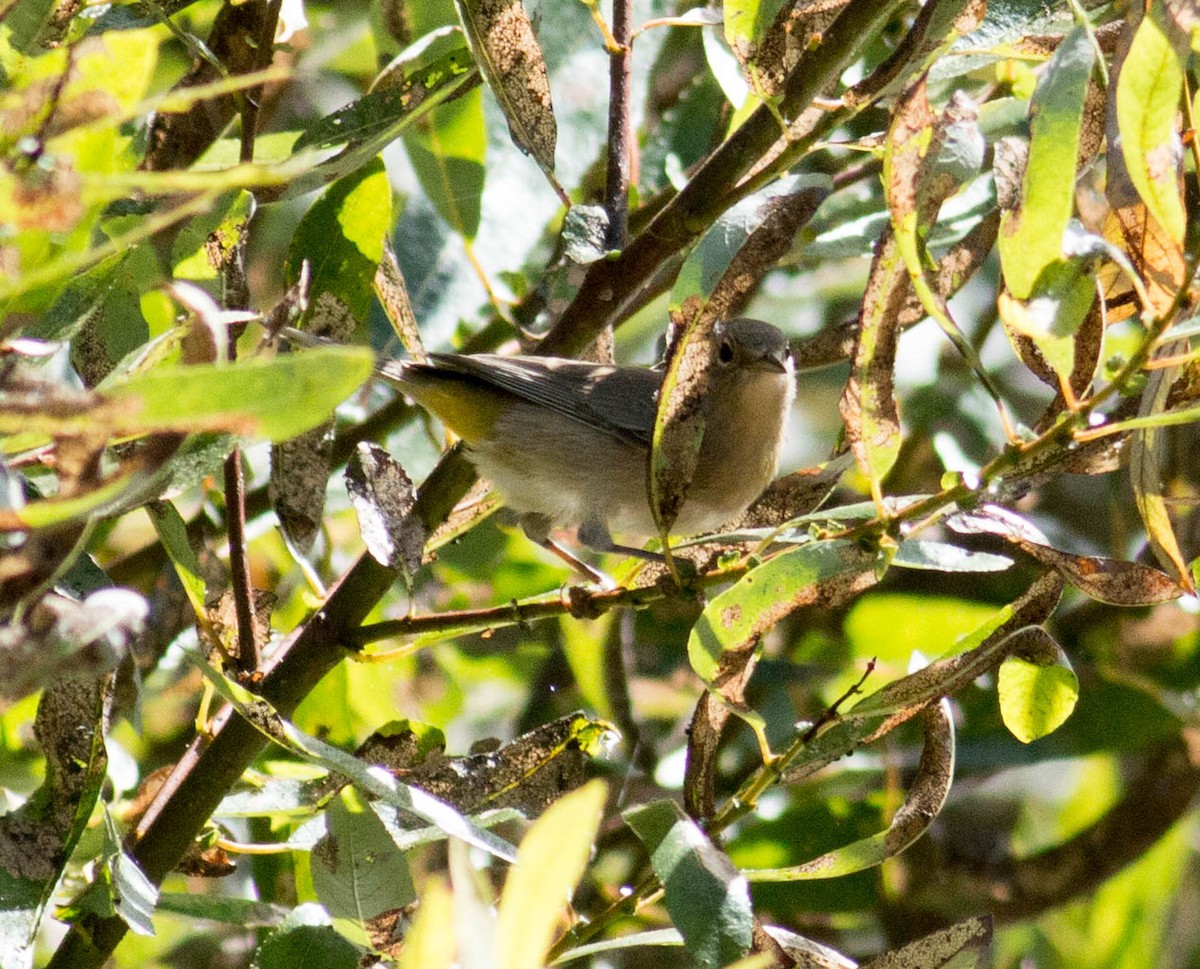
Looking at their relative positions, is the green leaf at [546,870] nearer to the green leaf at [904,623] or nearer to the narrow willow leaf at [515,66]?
the narrow willow leaf at [515,66]

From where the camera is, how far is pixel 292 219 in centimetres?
464

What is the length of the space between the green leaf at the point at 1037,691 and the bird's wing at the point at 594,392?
2.11m

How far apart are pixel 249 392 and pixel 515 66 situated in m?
1.48

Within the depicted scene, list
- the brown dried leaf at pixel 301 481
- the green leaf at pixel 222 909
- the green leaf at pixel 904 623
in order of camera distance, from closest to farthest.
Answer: the green leaf at pixel 222 909 < the brown dried leaf at pixel 301 481 < the green leaf at pixel 904 623

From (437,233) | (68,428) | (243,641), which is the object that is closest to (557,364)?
(437,233)

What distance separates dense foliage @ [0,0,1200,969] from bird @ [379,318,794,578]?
0.57 ft

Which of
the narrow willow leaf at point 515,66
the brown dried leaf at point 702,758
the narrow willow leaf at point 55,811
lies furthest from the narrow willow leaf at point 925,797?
the narrow willow leaf at point 515,66

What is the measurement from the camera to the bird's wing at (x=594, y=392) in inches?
160

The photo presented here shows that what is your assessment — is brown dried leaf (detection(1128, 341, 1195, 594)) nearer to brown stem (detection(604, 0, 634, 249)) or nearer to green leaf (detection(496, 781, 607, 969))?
brown stem (detection(604, 0, 634, 249))

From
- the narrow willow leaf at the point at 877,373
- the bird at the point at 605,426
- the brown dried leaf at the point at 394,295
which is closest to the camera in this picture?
the narrow willow leaf at the point at 877,373

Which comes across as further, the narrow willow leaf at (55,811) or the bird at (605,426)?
the bird at (605,426)

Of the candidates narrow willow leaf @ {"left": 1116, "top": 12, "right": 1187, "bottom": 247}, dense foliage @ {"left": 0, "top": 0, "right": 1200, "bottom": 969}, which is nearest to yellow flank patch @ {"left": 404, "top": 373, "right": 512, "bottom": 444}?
dense foliage @ {"left": 0, "top": 0, "right": 1200, "bottom": 969}

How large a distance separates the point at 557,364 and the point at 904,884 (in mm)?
1840

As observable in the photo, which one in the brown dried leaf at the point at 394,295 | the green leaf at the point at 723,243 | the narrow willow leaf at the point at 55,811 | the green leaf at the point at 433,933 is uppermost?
the green leaf at the point at 433,933
